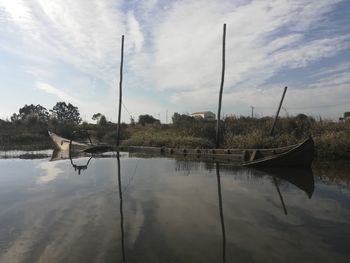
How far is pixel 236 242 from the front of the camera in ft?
16.6

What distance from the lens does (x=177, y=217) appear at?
6.38m

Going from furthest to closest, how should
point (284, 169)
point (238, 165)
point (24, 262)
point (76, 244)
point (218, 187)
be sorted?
1. point (238, 165)
2. point (284, 169)
3. point (218, 187)
4. point (76, 244)
5. point (24, 262)

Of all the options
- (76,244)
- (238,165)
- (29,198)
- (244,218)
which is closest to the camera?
(76,244)

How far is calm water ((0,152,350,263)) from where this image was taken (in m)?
4.71

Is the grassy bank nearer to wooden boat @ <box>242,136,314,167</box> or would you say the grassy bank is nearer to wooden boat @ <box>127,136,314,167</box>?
wooden boat @ <box>127,136,314,167</box>

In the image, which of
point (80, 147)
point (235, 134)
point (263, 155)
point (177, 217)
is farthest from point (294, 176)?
point (80, 147)

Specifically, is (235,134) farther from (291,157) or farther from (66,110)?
(66,110)

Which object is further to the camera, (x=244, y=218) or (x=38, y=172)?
(x=38, y=172)

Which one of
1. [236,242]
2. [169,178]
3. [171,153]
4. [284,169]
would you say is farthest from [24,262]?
[171,153]

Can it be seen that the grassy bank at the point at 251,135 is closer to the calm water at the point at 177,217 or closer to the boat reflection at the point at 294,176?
the boat reflection at the point at 294,176

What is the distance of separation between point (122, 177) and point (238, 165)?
4549 mm

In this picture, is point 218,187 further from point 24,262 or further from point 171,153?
point 171,153

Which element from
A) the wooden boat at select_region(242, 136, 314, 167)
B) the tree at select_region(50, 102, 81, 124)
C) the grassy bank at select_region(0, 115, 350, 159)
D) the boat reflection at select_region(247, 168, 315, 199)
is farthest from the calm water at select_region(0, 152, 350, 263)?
the tree at select_region(50, 102, 81, 124)

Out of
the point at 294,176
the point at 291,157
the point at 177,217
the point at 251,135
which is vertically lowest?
the point at 177,217
